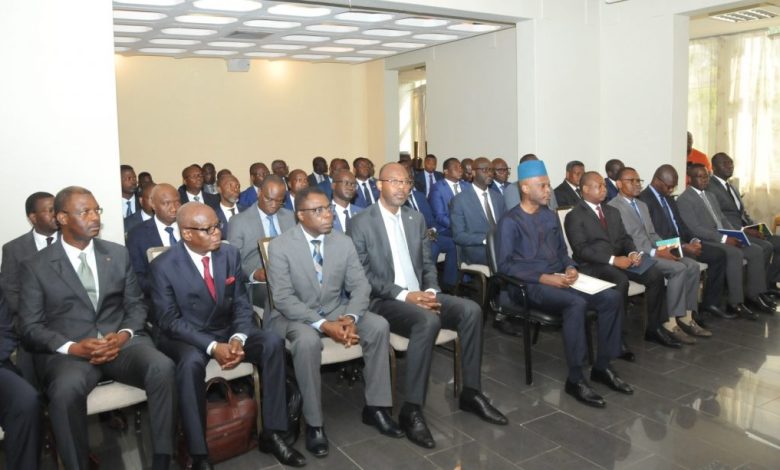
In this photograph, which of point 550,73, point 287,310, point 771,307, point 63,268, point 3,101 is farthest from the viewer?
point 550,73

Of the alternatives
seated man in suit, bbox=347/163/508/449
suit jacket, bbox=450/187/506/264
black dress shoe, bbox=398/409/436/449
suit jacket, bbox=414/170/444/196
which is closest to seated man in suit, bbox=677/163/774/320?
suit jacket, bbox=450/187/506/264

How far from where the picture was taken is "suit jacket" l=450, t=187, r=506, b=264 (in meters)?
5.78

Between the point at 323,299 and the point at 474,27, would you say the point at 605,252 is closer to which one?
the point at 323,299

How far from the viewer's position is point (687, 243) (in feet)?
20.4

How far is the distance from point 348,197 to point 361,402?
6.09ft

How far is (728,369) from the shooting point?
4.66 m

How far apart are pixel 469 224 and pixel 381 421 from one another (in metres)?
2.77

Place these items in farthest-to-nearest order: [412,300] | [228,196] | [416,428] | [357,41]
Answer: [357,41], [228,196], [412,300], [416,428]

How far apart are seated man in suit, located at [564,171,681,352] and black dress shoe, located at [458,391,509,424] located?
164 centimetres

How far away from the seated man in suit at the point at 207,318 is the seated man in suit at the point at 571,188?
4.62 m

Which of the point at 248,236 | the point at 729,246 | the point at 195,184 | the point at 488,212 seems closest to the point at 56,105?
the point at 248,236

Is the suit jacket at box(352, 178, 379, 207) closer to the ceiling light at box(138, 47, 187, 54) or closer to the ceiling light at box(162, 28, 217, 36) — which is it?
the ceiling light at box(162, 28, 217, 36)

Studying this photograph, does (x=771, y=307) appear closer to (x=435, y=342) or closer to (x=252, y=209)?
(x=435, y=342)

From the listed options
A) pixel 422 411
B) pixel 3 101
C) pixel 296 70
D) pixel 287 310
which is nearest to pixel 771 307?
pixel 422 411
